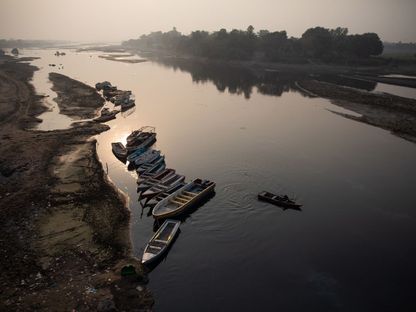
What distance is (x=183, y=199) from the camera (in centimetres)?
3472

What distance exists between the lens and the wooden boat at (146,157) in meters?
43.8

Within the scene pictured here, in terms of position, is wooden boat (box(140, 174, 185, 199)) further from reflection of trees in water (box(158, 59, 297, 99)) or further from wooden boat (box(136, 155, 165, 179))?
reflection of trees in water (box(158, 59, 297, 99))

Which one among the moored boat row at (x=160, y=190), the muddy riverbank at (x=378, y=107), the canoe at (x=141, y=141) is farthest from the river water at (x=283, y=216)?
the muddy riverbank at (x=378, y=107)

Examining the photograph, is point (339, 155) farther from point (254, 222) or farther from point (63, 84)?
point (63, 84)

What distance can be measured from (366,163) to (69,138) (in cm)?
4544

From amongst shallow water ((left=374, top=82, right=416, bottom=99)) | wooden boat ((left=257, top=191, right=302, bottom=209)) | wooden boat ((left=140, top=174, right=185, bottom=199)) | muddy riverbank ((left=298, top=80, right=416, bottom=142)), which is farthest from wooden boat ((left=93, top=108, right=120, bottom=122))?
shallow water ((left=374, top=82, right=416, bottom=99))

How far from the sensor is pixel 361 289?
25000 mm

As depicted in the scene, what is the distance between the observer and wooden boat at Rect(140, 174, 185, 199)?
35.7 metres

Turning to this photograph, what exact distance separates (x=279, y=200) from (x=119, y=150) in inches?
973

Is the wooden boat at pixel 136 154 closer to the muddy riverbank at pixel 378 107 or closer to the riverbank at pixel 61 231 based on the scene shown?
the riverbank at pixel 61 231

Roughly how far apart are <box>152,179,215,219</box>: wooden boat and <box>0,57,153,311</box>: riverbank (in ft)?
11.6

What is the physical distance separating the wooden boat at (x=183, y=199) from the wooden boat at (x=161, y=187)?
1.65 metres

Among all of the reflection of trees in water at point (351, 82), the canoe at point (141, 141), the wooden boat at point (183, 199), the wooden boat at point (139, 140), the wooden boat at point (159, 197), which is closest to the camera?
the wooden boat at point (183, 199)

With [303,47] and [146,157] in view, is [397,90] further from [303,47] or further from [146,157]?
[146,157]
